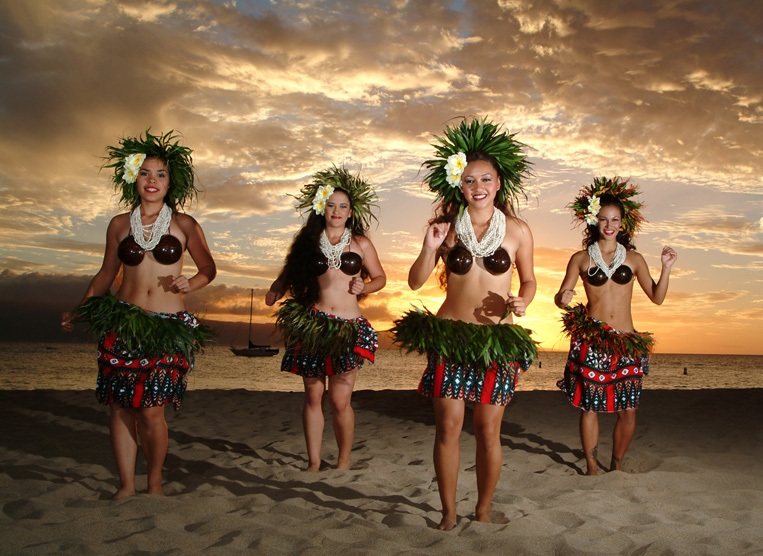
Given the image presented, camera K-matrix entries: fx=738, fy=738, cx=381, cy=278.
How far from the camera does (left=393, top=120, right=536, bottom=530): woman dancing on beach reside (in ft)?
11.6

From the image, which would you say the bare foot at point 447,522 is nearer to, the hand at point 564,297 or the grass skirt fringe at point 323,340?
the grass skirt fringe at point 323,340

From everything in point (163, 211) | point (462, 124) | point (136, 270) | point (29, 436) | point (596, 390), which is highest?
point (462, 124)

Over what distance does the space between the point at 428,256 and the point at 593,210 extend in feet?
7.15

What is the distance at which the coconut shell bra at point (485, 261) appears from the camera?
3.58 meters

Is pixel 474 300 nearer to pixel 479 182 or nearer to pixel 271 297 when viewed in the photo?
pixel 479 182

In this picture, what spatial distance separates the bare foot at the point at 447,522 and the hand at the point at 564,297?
205 centimetres

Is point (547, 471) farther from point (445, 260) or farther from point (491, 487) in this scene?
point (445, 260)

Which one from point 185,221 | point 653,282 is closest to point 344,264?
point 185,221

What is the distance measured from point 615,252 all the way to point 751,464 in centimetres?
204

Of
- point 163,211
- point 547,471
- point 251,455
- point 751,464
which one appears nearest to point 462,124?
point 163,211

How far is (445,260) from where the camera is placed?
12.0ft

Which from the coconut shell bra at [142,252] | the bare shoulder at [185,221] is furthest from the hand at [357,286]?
the coconut shell bra at [142,252]

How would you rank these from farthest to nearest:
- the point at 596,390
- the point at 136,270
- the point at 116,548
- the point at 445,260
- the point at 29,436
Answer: the point at 29,436 → the point at 596,390 → the point at 136,270 → the point at 445,260 → the point at 116,548

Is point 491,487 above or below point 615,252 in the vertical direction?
below
